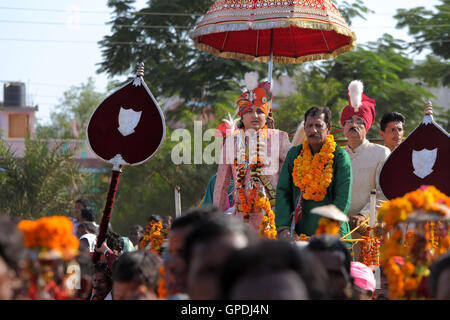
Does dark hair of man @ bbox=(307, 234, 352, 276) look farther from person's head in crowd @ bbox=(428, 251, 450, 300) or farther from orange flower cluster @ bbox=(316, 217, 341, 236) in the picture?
person's head in crowd @ bbox=(428, 251, 450, 300)

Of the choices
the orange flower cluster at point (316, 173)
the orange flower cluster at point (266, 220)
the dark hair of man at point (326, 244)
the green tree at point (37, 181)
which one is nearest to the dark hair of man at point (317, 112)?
the orange flower cluster at point (316, 173)

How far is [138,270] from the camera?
12.3 feet

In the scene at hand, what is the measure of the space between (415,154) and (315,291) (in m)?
3.82

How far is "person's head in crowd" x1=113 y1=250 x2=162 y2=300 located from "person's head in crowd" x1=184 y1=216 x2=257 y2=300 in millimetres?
1002

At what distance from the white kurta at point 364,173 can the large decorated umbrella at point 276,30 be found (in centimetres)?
121

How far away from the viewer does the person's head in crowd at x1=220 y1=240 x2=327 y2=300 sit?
82.6 inches

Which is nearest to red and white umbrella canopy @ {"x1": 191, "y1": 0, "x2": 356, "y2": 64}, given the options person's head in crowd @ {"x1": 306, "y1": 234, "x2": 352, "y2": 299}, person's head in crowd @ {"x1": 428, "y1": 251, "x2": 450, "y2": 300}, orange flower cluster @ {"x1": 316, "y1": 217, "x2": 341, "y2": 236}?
orange flower cluster @ {"x1": 316, "y1": 217, "x2": 341, "y2": 236}

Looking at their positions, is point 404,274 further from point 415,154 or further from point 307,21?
point 307,21

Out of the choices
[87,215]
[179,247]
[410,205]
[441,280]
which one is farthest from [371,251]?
[87,215]

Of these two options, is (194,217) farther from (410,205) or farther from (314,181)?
(314,181)

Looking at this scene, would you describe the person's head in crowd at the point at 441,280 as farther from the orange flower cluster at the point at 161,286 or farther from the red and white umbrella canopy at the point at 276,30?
the red and white umbrella canopy at the point at 276,30

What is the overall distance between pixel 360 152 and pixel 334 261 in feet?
12.0

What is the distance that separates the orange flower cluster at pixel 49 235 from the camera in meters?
2.70

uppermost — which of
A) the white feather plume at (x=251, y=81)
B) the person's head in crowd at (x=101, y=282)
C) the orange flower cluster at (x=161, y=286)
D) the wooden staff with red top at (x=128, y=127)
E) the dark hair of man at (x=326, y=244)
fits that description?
the white feather plume at (x=251, y=81)
